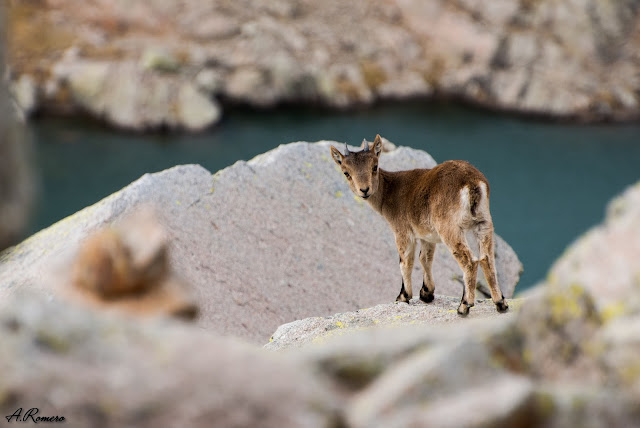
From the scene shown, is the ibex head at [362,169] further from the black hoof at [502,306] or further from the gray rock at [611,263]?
the gray rock at [611,263]

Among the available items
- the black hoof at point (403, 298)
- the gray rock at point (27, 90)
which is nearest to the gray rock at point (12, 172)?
the black hoof at point (403, 298)

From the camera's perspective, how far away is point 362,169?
11.1 m

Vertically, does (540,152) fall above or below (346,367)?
below

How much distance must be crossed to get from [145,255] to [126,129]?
114 ft

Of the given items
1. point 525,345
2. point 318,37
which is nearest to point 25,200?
point 525,345

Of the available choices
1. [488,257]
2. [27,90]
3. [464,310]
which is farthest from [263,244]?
[27,90]

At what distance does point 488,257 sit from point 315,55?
108ft

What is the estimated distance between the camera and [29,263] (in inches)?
506

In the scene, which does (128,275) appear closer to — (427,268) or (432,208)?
(432,208)

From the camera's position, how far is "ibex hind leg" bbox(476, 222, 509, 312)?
9.74 metres

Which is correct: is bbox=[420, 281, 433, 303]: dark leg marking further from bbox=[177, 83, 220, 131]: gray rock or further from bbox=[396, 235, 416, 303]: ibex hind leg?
bbox=[177, 83, 220, 131]: gray rock

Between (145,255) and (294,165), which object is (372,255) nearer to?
(294,165)

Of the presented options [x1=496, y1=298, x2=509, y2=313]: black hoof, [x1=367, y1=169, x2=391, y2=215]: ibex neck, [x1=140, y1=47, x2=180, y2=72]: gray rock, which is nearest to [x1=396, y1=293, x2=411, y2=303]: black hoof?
[x1=367, y1=169, x2=391, y2=215]: ibex neck

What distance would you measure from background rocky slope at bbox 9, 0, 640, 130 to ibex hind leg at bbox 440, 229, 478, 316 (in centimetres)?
2893
